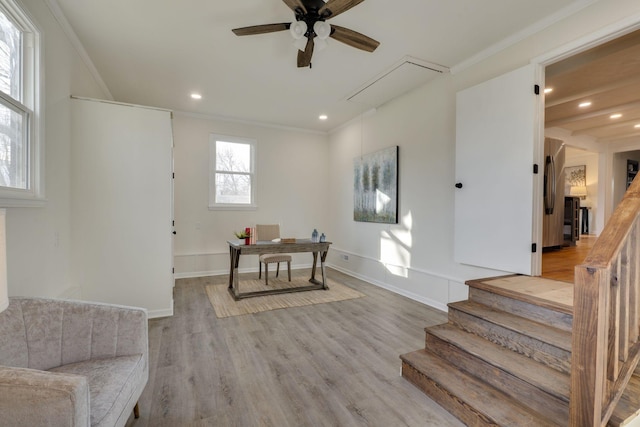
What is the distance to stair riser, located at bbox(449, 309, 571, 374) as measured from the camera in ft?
5.44

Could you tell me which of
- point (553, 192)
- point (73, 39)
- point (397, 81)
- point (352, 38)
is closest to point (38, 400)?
point (352, 38)

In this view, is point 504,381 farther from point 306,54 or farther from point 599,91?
point 599,91

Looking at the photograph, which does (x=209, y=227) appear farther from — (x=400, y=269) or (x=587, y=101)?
(x=587, y=101)

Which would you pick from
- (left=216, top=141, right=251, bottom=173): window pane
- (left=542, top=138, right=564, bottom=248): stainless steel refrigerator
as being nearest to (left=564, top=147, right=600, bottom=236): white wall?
(left=542, top=138, right=564, bottom=248): stainless steel refrigerator

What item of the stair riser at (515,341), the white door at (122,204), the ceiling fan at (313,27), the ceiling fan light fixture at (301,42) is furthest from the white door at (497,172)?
the white door at (122,204)

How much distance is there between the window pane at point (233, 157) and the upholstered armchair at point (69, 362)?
4105mm

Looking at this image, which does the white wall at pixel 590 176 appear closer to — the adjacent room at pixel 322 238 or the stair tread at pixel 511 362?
the adjacent room at pixel 322 238

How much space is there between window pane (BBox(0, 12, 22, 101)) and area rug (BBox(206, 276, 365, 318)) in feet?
8.70

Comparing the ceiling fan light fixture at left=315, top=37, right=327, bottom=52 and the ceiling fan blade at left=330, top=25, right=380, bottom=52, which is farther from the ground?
the ceiling fan blade at left=330, top=25, right=380, bottom=52

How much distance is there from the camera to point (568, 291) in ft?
7.07

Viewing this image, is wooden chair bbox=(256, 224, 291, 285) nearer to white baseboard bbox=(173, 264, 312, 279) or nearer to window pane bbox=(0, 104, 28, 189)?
white baseboard bbox=(173, 264, 312, 279)

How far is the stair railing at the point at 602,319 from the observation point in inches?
44.1

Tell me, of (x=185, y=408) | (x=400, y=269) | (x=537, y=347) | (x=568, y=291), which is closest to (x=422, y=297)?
(x=400, y=269)

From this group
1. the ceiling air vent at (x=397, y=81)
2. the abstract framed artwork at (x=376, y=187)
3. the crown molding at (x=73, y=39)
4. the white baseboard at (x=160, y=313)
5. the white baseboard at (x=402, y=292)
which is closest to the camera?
the crown molding at (x=73, y=39)
